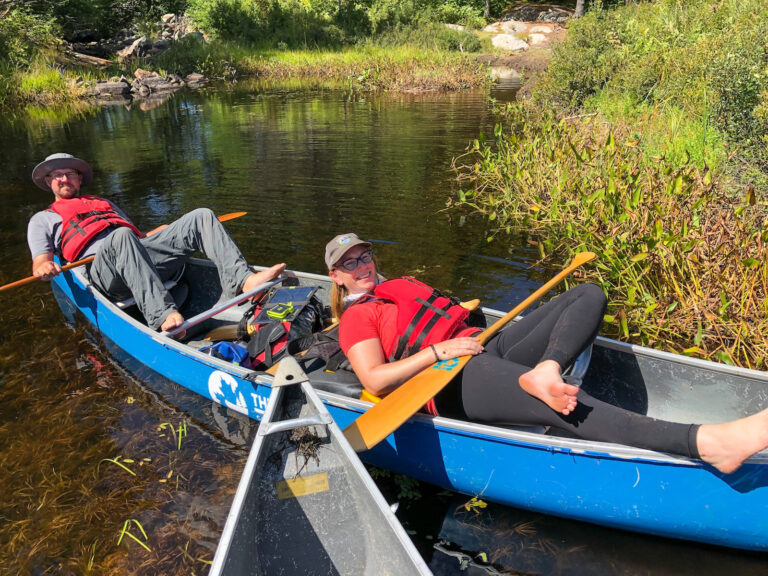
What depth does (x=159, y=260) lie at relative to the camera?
18.0 ft

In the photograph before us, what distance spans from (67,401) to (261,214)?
4.78 meters

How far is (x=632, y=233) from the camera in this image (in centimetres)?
493

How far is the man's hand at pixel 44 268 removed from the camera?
16.6 feet

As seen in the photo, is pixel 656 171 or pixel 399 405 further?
pixel 656 171

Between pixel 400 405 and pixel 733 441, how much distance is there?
5.19 feet

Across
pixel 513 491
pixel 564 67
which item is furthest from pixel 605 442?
pixel 564 67

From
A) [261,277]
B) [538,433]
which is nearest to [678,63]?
[261,277]

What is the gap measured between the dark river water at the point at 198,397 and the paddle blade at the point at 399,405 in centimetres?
80

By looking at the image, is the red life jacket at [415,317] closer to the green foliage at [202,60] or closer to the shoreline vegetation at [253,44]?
the shoreline vegetation at [253,44]

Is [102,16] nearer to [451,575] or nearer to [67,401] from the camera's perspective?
[67,401]

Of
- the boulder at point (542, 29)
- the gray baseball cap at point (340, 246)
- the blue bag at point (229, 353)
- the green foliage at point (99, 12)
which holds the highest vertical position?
the green foliage at point (99, 12)

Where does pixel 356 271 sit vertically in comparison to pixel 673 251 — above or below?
above

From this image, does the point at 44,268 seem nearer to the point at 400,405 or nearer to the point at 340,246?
the point at 340,246

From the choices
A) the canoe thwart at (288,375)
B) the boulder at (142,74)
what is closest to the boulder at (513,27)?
the boulder at (142,74)
